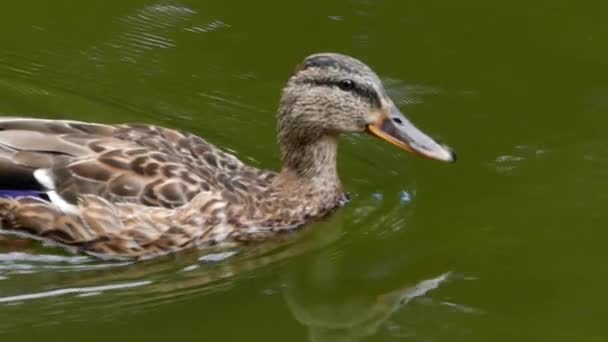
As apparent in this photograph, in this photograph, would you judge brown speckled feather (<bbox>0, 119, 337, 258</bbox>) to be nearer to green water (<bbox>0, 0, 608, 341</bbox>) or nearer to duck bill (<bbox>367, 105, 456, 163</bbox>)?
green water (<bbox>0, 0, 608, 341</bbox>)

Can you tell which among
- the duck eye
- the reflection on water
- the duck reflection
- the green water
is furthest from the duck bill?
the reflection on water

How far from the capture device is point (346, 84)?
826 cm

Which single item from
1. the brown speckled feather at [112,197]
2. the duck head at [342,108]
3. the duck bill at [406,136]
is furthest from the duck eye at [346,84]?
the brown speckled feather at [112,197]

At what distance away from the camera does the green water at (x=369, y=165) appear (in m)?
7.24

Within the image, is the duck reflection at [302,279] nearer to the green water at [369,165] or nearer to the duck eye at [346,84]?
the green water at [369,165]

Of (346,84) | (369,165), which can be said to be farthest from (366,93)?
(369,165)

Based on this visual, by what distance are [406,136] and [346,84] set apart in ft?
1.56

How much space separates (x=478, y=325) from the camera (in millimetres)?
7156

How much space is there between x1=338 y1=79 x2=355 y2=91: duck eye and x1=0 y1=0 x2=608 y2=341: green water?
0.83 m

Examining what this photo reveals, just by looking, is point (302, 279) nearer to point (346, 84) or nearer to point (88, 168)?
point (346, 84)

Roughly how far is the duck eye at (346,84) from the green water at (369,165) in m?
0.83

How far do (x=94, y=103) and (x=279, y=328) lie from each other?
302cm

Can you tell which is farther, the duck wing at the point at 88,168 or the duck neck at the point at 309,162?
the duck neck at the point at 309,162

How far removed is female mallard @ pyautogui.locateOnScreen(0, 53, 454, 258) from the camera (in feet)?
25.9
